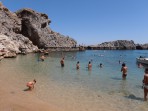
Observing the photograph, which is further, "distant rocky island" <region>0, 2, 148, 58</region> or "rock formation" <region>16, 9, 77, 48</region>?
"rock formation" <region>16, 9, 77, 48</region>

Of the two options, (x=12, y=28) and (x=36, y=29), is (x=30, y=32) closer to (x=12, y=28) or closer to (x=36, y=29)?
(x=36, y=29)

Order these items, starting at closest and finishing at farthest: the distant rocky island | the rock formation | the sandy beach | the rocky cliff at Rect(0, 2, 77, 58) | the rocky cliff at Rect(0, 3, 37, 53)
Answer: the sandy beach → the rocky cliff at Rect(0, 3, 37, 53) → the distant rocky island → the rocky cliff at Rect(0, 2, 77, 58) → the rock formation

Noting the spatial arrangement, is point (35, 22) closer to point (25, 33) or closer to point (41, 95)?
point (25, 33)

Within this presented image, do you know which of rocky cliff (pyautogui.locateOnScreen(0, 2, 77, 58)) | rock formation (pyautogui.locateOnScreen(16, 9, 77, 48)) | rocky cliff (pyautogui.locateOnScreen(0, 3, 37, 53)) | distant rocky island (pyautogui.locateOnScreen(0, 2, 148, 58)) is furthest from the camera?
rock formation (pyautogui.locateOnScreen(16, 9, 77, 48))

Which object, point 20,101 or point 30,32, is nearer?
point 20,101

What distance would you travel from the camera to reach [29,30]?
2781 inches

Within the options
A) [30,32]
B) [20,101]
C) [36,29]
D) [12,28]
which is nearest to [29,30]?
[30,32]

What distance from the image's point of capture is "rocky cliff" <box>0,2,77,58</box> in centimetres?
5972

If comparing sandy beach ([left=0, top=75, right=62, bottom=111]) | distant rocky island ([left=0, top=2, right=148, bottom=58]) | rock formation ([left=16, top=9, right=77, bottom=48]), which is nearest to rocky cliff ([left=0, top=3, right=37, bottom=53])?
distant rocky island ([left=0, top=2, right=148, bottom=58])

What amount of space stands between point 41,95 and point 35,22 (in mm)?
59680

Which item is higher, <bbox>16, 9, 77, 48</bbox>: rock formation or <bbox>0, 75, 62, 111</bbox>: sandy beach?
<bbox>16, 9, 77, 48</bbox>: rock formation

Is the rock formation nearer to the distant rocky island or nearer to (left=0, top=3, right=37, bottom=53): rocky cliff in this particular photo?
the distant rocky island

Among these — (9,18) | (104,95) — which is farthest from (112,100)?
(9,18)

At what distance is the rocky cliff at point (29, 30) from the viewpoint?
196ft
